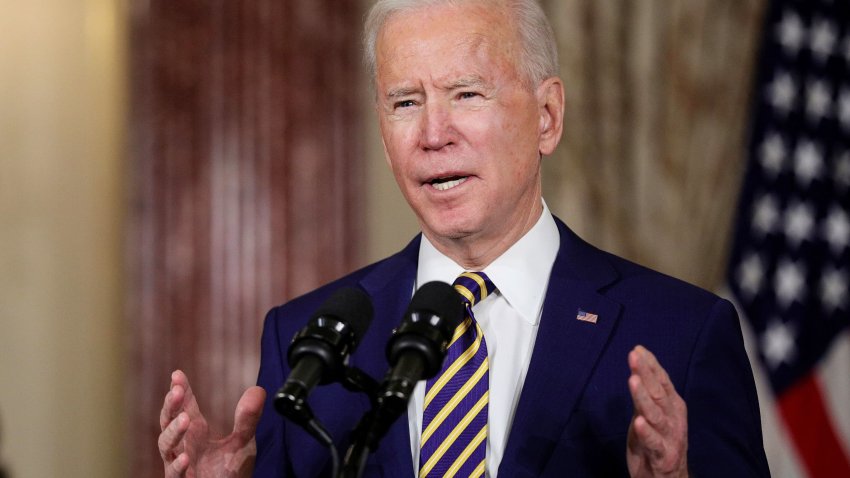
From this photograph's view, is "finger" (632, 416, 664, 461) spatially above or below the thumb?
above

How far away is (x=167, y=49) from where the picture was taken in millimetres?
3510

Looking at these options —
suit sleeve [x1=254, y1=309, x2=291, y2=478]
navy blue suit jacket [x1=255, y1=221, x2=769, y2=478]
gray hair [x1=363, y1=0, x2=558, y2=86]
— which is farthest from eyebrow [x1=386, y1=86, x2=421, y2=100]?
suit sleeve [x1=254, y1=309, x2=291, y2=478]

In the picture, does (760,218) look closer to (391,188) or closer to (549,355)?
(391,188)

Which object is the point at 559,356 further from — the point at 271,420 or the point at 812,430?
the point at 812,430

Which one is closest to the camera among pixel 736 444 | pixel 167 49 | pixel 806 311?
pixel 736 444

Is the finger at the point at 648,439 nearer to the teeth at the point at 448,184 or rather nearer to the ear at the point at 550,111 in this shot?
the teeth at the point at 448,184

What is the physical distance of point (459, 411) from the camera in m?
1.72

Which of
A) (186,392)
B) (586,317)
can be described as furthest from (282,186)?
(186,392)

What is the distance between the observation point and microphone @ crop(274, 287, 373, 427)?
4.16 feet

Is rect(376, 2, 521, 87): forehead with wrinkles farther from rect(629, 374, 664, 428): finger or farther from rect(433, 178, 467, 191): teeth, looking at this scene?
rect(629, 374, 664, 428): finger

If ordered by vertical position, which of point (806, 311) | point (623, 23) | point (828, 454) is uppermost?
point (623, 23)

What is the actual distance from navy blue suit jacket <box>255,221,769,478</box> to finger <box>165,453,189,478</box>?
0.95ft

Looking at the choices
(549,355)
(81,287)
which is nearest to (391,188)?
(81,287)

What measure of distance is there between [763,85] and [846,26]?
35cm
